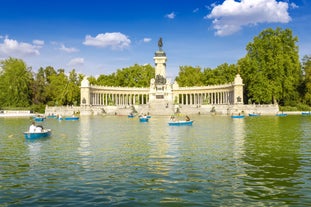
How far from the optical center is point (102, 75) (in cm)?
12369

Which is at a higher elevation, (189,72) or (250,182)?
(189,72)

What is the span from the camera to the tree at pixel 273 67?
81438 millimetres

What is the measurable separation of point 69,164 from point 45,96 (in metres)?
92.6

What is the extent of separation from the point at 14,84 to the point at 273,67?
222 ft

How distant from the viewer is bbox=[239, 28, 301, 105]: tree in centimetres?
8144

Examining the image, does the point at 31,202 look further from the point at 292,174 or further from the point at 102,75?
the point at 102,75

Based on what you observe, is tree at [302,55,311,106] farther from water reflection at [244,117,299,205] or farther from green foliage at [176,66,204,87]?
water reflection at [244,117,299,205]

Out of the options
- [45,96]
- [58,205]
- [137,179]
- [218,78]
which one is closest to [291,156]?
[137,179]

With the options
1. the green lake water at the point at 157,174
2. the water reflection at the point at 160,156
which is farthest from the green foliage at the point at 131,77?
the green lake water at the point at 157,174

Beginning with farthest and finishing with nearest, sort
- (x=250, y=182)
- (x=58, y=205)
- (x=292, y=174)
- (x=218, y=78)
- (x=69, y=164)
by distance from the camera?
(x=218, y=78)
(x=69, y=164)
(x=292, y=174)
(x=250, y=182)
(x=58, y=205)

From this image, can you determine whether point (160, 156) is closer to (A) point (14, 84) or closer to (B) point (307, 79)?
(B) point (307, 79)

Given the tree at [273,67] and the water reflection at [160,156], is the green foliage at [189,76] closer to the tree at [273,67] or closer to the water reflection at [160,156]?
the tree at [273,67]

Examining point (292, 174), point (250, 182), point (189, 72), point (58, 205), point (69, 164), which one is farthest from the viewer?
point (189, 72)

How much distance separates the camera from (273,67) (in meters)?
81.3
